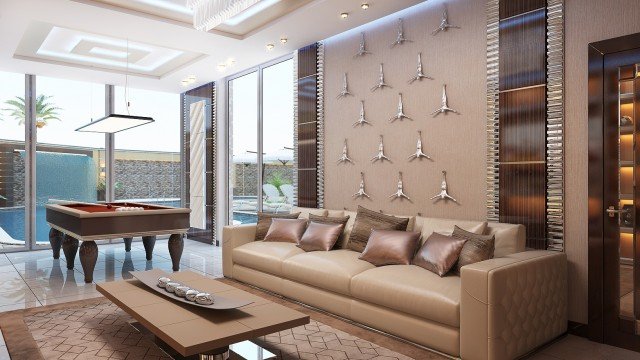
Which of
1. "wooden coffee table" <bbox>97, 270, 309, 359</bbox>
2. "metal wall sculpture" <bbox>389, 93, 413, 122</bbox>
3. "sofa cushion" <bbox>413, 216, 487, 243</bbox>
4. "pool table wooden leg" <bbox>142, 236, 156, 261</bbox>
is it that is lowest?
"pool table wooden leg" <bbox>142, 236, 156, 261</bbox>

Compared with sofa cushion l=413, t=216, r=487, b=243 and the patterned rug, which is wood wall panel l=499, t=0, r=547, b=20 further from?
the patterned rug

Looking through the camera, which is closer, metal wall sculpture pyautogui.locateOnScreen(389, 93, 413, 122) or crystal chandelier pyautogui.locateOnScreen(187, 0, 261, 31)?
crystal chandelier pyautogui.locateOnScreen(187, 0, 261, 31)

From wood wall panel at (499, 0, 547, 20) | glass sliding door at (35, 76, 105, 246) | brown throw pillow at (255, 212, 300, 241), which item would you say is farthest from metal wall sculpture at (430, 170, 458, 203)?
glass sliding door at (35, 76, 105, 246)

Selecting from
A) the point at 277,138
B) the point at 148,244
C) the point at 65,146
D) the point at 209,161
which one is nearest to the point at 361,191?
the point at 277,138

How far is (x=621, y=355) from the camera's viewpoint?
112 inches

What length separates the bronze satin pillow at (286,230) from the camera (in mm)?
4629

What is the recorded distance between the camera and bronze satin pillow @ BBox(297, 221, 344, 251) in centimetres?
424

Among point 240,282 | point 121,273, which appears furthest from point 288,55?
point 121,273

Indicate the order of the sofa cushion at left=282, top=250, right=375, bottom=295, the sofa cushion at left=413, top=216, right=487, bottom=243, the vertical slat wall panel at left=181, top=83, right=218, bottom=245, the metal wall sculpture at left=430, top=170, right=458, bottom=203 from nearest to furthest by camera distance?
1. the sofa cushion at left=413, top=216, right=487, bottom=243
2. the sofa cushion at left=282, top=250, right=375, bottom=295
3. the metal wall sculpture at left=430, top=170, right=458, bottom=203
4. the vertical slat wall panel at left=181, top=83, right=218, bottom=245

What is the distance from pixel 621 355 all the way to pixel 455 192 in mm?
1690

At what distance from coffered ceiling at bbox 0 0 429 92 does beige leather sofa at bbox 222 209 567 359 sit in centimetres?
244

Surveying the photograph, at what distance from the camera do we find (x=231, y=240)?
4859mm

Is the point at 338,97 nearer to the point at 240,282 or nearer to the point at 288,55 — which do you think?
the point at 288,55

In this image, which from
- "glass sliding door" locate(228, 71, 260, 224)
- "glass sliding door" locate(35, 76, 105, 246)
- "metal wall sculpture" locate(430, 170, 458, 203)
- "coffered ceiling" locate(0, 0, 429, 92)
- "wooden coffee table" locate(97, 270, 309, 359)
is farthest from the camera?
"glass sliding door" locate(35, 76, 105, 246)
